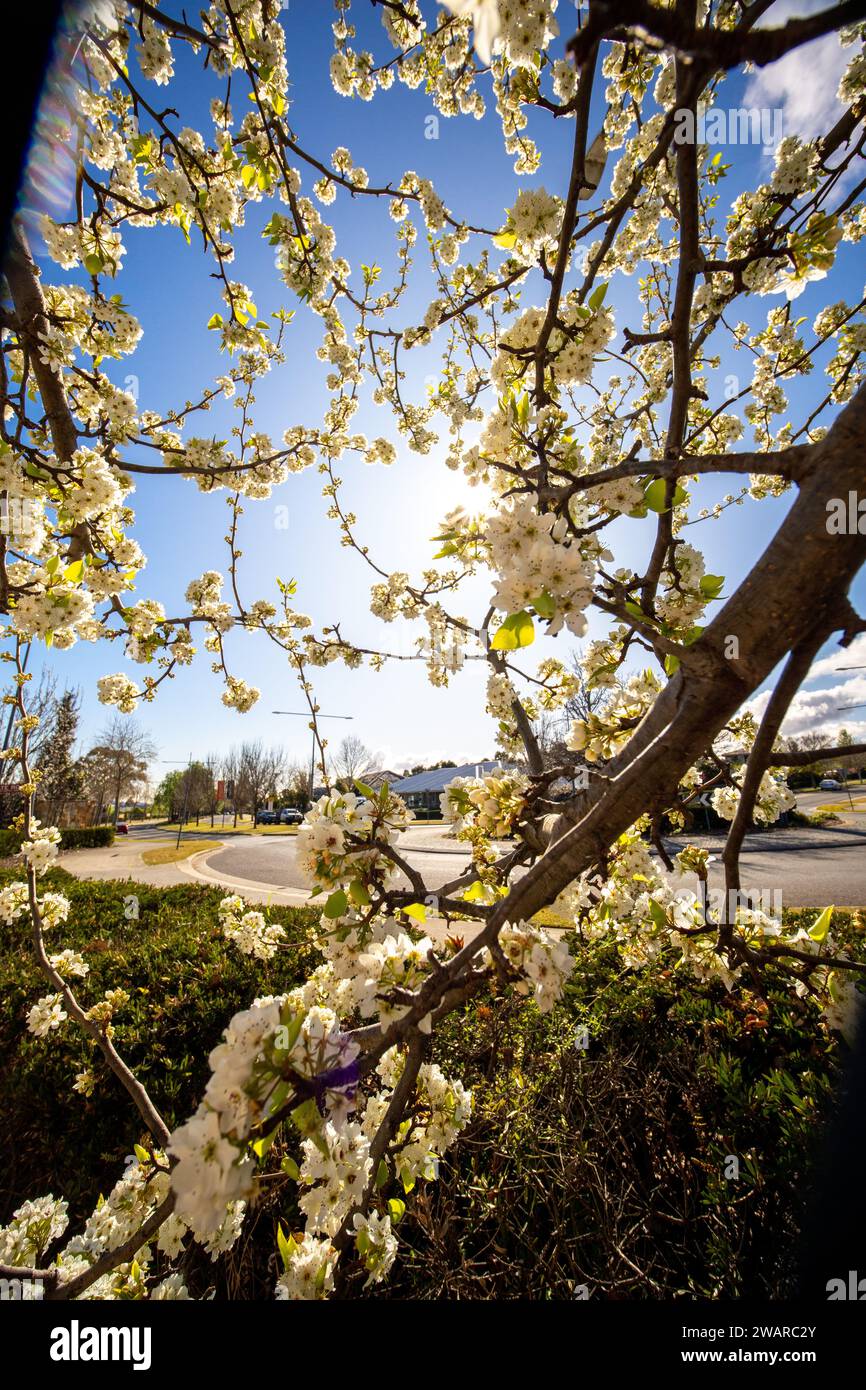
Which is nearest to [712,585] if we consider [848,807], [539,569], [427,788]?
[539,569]

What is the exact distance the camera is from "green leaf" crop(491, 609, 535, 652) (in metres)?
1.25

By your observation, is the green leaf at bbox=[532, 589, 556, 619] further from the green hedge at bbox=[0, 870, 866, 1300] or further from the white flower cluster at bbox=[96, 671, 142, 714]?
the white flower cluster at bbox=[96, 671, 142, 714]

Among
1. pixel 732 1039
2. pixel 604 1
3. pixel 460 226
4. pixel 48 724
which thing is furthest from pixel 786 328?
pixel 48 724

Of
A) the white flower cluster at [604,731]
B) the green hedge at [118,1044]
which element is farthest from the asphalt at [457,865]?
the white flower cluster at [604,731]

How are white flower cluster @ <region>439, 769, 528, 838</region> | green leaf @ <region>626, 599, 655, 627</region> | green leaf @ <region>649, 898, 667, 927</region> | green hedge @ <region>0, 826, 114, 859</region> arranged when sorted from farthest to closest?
green hedge @ <region>0, 826, 114, 859</region> → green leaf @ <region>649, 898, 667, 927</region> → white flower cluster @ <region>439, 769, 528, 838</region> → green leaf @ <region>626, 599, 655, 627</region>

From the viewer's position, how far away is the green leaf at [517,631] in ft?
4.11

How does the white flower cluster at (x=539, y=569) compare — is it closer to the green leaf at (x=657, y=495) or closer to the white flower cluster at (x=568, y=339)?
the green leaf at (x=657, y=495)

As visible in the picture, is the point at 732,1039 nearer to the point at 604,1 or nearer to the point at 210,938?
the point at 604,1

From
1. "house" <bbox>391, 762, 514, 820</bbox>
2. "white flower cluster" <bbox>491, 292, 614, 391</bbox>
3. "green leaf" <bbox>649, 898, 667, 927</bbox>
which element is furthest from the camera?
"house" <bbox>391, 762, 514, 820</bbox>

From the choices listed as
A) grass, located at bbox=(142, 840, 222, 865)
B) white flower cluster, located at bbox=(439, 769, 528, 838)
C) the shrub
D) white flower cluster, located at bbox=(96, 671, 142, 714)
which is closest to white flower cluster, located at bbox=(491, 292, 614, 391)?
white flower cluster, located at bbox=(439, 769, 528, 838)

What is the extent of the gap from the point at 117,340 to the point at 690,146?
9.72 feet

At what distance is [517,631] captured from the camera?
1261 millimetres

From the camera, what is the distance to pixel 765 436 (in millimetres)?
4707

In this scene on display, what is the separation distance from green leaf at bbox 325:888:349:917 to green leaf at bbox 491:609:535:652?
0.88 meters
